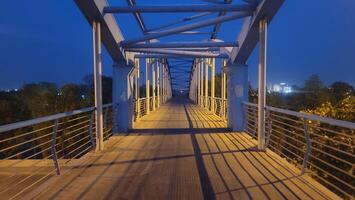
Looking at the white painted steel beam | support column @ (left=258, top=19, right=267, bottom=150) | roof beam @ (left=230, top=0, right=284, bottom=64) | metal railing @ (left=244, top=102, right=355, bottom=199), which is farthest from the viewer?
the white painted steel beam

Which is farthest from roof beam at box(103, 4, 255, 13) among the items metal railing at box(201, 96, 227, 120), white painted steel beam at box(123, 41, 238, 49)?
metal railing at box(201, 96, 227, 120)

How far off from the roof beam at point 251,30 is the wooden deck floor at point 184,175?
2437 mm

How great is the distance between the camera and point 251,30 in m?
9.41

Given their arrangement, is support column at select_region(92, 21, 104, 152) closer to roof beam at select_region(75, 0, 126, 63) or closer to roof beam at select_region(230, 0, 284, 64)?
roof beam at select_region(75, 0, 126, 63)

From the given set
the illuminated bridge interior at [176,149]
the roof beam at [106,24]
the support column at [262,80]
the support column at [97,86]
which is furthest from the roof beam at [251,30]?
the support column at [97,86]

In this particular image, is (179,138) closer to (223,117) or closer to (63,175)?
(63,175)

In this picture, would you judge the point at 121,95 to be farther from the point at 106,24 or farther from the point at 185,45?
the point at 106,24

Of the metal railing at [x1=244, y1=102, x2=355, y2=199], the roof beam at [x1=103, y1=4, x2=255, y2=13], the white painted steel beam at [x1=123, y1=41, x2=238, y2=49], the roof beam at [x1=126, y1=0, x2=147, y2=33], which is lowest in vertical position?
the metal railing at [x1=244, y1=102, x2=355, y2=199]

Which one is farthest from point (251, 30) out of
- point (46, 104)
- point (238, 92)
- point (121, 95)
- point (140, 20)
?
point (46, 104)

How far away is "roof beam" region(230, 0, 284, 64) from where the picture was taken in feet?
26.0

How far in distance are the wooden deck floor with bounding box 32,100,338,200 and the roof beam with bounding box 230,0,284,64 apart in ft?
8.00

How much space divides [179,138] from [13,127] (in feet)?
22.1

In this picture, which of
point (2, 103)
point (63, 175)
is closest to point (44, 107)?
point (2, 103)

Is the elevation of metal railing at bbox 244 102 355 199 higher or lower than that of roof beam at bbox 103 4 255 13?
lower
